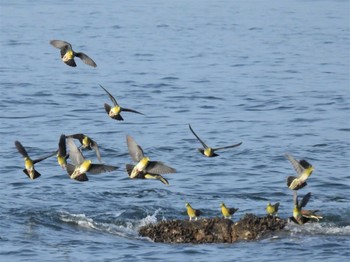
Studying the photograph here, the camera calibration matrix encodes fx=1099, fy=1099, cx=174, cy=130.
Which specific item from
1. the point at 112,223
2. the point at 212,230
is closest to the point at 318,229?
the point at 212,230

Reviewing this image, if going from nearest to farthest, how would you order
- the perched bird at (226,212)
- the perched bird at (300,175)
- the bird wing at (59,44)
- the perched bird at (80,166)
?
1. the perched bird at (80,166)
2. the perched bird at (300,175)
3. the bird wing at (59,44)
4. the perched bird at (226,212)

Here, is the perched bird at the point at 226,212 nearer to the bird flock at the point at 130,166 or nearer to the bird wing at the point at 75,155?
the bird flock at the point at 130,166

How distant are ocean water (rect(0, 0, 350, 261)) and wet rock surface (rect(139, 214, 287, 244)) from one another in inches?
7.9

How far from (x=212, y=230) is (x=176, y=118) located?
37.9 ft

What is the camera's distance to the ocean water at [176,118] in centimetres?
1722

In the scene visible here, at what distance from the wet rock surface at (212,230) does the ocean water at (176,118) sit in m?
0.20

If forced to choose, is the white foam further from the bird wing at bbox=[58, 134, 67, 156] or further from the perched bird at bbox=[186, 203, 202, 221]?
the bird wing at bbox=[58, 134, 67, 156]

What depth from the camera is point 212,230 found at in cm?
1659

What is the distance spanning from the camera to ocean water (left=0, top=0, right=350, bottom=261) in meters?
17.2

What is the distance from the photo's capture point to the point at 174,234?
16.7 metres

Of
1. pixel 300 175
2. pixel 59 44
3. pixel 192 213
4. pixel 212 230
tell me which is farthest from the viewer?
Answer: pixel 192 213

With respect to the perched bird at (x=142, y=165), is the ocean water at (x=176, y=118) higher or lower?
lower

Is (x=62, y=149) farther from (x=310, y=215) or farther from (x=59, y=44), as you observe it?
(x=310, y=215)

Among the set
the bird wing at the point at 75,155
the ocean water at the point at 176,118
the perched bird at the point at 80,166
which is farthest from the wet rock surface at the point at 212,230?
the bird wing at the point at 75,155
